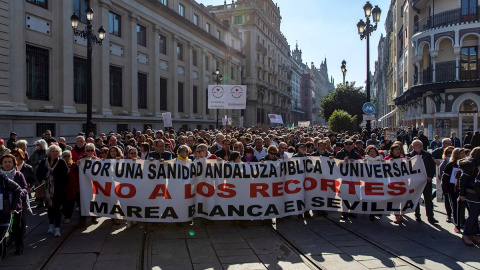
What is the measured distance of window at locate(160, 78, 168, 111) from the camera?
33.4m

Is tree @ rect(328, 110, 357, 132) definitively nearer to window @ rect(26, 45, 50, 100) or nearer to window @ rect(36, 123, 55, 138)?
window @ rect(36, 123, 55, 138)

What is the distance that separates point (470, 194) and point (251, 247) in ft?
13.4

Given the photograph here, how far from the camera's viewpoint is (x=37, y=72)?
19672 mm

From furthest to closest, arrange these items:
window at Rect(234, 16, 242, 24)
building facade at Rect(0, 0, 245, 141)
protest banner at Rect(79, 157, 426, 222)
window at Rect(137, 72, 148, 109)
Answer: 1. window at Rect(234, 16, 242, 24)
2. window at Rect(137, 72, 148, 109)
3. building facade at Rect(0, 0, 245, 141)
4. protest banner at Rect(79, 157, 426, 222)

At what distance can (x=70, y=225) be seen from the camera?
7.63 meters

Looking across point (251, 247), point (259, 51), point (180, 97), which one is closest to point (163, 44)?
point (180, 97)

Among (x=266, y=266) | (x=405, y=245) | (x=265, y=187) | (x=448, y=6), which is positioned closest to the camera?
(x=266, y=266)

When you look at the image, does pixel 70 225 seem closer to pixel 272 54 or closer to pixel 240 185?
pixel 240 185

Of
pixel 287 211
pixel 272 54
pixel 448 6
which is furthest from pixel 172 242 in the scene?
pixel 272 54

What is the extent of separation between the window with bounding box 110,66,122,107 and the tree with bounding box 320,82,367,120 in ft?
87.6

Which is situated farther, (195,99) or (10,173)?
(195,99)

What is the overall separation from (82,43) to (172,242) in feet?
64.9

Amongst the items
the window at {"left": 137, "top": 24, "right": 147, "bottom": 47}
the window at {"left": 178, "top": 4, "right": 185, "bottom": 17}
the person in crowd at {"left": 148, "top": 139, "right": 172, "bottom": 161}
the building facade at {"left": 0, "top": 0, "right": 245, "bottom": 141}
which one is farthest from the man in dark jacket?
the window at {"left": 178, "top": 4, "right": 185, "bottom": 17}

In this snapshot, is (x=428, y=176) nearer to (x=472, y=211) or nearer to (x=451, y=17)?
(x=472, y=211)
